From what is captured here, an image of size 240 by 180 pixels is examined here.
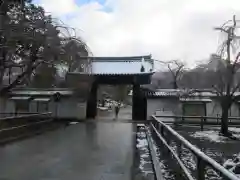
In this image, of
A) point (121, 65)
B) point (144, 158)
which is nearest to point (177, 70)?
point (121, 65)

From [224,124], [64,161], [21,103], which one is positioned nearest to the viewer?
[64,161]

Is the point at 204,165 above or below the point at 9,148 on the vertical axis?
above

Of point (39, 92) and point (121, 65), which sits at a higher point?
point (121, 65)

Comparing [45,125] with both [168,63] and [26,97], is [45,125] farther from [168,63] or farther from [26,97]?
[168,63]

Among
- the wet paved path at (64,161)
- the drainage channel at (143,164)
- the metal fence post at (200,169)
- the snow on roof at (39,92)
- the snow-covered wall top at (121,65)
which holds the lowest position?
the wet paved path at (64,161)

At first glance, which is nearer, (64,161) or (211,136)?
(64,161)

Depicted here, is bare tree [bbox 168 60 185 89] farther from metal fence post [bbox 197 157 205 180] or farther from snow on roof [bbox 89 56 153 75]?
metal fence post [bbox 197 157 205 180]

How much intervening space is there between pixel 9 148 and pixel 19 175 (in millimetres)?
4449

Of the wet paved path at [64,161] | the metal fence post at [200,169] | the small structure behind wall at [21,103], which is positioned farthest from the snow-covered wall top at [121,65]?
the metal fence post at [200,169]

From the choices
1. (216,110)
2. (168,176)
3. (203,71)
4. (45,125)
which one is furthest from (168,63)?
(168,176)

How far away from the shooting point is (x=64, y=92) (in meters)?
30.5

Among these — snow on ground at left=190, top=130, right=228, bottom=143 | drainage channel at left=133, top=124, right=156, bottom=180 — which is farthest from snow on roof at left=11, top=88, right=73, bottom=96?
drainage channel at left=133, top=124, right=156, bottom=180

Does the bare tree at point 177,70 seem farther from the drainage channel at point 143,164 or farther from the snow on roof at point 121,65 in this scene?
the drainage channel at point 143,164

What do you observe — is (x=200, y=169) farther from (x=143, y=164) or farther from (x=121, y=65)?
(x=121, y=65)
